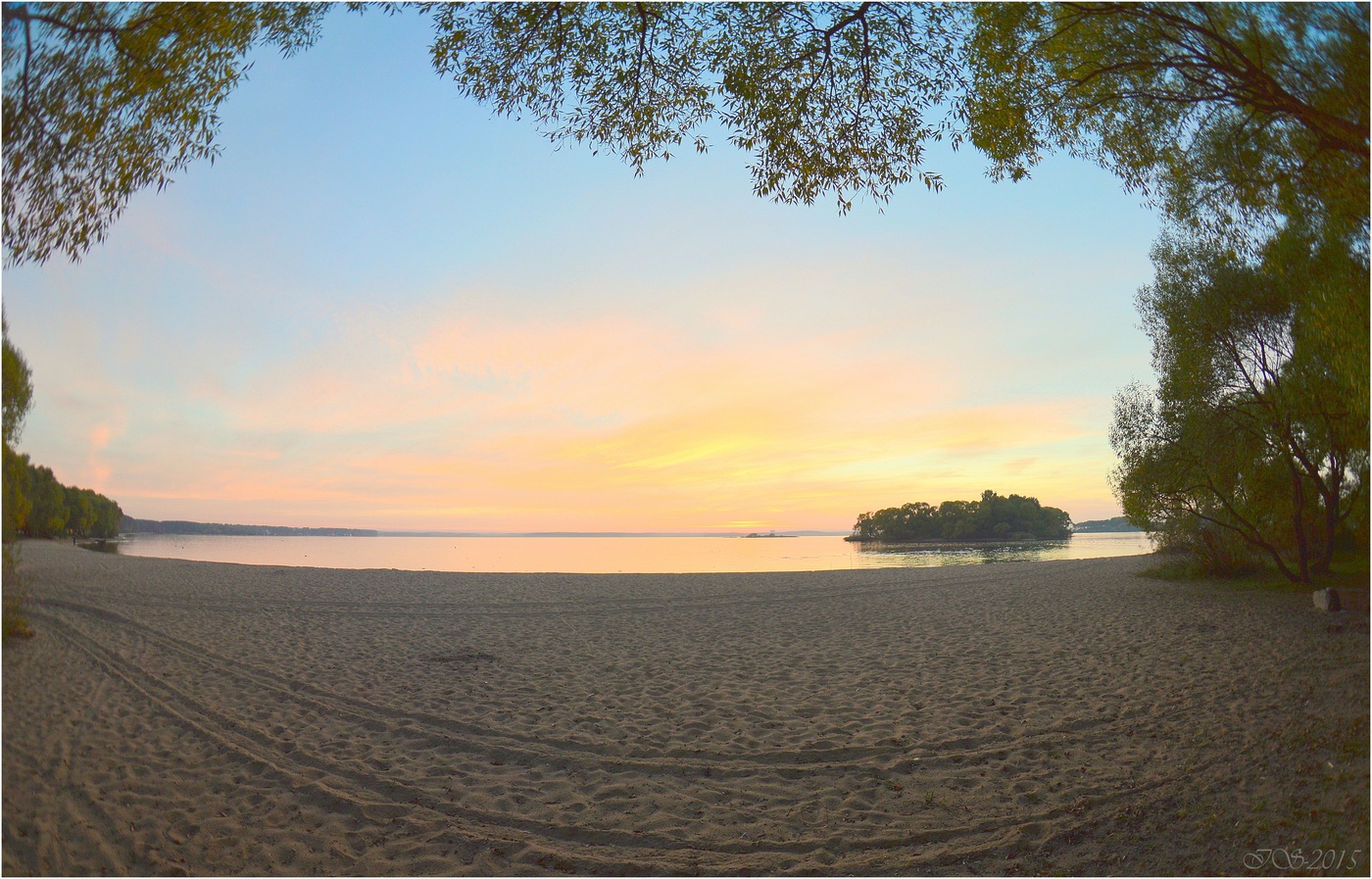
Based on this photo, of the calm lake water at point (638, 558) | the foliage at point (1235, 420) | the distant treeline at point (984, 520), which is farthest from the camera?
the distant treeline at point (984, 520)

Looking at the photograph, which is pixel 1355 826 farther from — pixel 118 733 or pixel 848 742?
pixel 118 733

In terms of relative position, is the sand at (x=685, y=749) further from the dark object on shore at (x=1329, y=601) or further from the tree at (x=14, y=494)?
the tree at (x=14, y=494)

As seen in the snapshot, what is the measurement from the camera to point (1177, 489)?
17000 millimetres

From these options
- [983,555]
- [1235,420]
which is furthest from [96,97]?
[983,555]

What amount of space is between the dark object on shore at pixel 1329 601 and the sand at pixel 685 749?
50cm

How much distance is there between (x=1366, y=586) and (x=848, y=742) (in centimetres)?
1672

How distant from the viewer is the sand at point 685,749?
4766mm

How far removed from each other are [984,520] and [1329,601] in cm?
10241

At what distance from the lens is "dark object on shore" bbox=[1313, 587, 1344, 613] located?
14062 mm

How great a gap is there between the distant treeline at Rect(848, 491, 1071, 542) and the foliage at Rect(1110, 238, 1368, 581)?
95.1 meters

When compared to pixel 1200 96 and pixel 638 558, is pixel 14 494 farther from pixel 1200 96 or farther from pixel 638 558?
pixel 638 558

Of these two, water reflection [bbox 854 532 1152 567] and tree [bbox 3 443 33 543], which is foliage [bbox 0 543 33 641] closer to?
tree [bbox 3 443 33 543]

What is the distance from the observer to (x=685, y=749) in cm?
704

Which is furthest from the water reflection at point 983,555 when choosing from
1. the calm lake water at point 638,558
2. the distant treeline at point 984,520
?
the distant treeline at point 984,520
